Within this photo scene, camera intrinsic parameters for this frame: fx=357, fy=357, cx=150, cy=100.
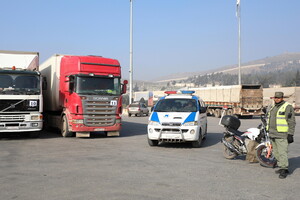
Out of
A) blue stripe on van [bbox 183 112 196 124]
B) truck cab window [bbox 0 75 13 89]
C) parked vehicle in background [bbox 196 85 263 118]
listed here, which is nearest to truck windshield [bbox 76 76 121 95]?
truck cab window [bbox 0 75 13 89]

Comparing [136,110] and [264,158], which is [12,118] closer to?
[264,158]

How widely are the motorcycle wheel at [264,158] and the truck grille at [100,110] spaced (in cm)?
776

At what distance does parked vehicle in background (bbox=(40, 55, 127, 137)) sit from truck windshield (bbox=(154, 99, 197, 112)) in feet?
9.30

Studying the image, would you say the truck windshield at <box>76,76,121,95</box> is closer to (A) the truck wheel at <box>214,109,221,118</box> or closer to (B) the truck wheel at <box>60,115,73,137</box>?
Answer: (B) the truck wheel at <box>60,115,73,137</box>

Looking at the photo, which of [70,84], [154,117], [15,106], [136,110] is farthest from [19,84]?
[136,110]

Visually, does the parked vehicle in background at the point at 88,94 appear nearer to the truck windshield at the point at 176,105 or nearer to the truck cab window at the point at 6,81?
the truck cab window at the point at 6,81

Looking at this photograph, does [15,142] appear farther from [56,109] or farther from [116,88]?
[116,88]

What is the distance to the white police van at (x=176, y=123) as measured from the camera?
12.1 metres

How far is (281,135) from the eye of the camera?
7992 millimetres

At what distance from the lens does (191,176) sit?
308 inches

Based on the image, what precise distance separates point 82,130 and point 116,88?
2.35 meters

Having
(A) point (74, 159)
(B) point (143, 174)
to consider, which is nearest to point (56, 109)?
(A) point (74, 159)

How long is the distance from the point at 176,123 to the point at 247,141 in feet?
9.61

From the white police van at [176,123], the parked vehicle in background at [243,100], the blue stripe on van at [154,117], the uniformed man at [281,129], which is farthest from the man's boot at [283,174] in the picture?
the parked vehicle in background at [243,100]
